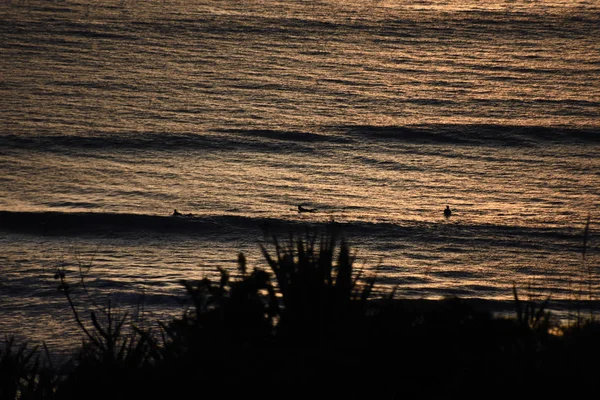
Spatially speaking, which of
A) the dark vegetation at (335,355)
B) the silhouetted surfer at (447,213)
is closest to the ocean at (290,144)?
the silhouetted surfer at (447,213)

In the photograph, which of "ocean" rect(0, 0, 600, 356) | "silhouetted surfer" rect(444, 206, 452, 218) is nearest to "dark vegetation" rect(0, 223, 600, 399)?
"ocean" rect(0, 0, 600, 356)

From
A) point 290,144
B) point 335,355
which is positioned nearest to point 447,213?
point 290,144

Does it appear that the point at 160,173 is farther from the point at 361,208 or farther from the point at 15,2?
the point at 15,2

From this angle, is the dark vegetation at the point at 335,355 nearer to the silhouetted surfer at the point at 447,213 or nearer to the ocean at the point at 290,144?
the ocean at the point at 290,144

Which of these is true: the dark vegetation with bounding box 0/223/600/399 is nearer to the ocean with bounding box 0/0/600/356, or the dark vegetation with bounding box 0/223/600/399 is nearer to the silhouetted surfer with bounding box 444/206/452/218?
the ocean with bounding box 0/0/600/356

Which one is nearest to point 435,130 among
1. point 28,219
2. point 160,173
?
point 160,173
